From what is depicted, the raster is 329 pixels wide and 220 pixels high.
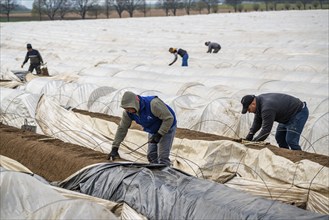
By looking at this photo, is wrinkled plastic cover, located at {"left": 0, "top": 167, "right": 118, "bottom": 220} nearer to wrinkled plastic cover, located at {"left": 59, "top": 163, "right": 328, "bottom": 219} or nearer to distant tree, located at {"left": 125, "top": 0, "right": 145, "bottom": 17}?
wrinkled plastic cover, located at {"left": 59, "top": 163, "right": 328, "bottom": 219}

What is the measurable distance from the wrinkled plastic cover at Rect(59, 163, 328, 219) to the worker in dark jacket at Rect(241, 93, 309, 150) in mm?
2031

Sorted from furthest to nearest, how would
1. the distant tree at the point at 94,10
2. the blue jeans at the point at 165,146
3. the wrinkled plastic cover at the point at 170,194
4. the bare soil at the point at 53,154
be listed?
the distant tree at the point at 94,10, the bare soil at the point at 53,154, the blue jeans at the point at 165,146, the wrinkled plastic cover at the point at 170,194

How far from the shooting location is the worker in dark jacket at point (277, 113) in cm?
874

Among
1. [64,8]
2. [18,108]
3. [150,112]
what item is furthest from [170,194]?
[64,8]

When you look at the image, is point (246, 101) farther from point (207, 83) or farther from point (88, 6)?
point (88, 6)

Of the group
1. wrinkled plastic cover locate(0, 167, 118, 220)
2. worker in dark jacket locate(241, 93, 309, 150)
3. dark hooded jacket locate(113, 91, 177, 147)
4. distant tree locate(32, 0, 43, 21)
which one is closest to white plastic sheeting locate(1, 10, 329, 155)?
worker in dark jacket locate(241, 93, 309, 150)

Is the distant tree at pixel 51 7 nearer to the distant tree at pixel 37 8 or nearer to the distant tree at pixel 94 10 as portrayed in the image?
the distant tree at pixel 37 8

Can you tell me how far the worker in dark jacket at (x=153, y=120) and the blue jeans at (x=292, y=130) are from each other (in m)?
2.33

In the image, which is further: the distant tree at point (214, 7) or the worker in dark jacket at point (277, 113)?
the distant tree at point (214, 7)

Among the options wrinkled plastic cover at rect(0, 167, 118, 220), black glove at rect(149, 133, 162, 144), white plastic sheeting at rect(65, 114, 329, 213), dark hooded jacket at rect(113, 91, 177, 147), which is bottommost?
white plastic sheeting at rect(65, 114, 329, 213)

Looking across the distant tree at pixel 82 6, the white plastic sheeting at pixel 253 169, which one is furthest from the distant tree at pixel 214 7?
the white plastic sheeting at pixel 253 169

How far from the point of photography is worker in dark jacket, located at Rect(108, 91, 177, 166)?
760 centimetres

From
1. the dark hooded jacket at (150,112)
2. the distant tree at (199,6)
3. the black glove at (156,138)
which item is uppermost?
the distant tree at (199,6)

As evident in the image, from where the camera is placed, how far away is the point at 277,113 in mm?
9023
